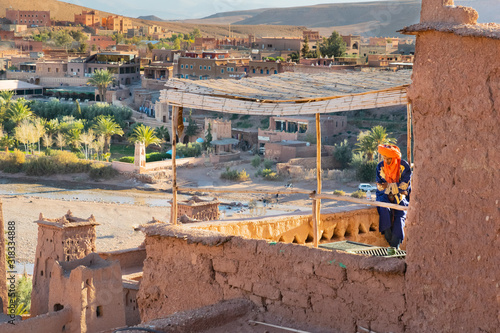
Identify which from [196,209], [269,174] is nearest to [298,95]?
[196,209]

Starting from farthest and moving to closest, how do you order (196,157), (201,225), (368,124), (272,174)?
1. (368,124)
2. (196,157)
3. (272,174)
4. (201,225)

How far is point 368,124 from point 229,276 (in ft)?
110

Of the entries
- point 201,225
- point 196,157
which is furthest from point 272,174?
point 201,225

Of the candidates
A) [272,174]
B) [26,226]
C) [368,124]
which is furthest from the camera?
[368,124]

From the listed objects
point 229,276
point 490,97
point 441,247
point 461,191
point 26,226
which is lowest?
point 26,226

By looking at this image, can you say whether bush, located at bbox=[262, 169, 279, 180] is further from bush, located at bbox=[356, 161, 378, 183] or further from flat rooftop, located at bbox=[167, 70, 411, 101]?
flat rooftop, located at bbox=[167, 70, 411, 101]

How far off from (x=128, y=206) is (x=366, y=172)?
351 inches

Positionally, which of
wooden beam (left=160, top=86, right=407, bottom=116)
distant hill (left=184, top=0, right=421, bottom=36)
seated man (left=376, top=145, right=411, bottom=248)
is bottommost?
seated man (left=376, top=145, right=411, bottom=248)

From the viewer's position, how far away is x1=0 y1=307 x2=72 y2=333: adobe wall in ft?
29.7

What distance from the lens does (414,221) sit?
4191mm

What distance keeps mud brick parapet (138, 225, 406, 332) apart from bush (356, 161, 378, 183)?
2516 centimetres

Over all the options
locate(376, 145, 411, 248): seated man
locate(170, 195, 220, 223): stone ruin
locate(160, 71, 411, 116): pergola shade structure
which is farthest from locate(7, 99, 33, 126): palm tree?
locate(376, 145, 411, 248): seated man

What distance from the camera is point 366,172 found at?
3005 centimetres

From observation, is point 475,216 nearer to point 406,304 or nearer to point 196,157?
point 406,304
